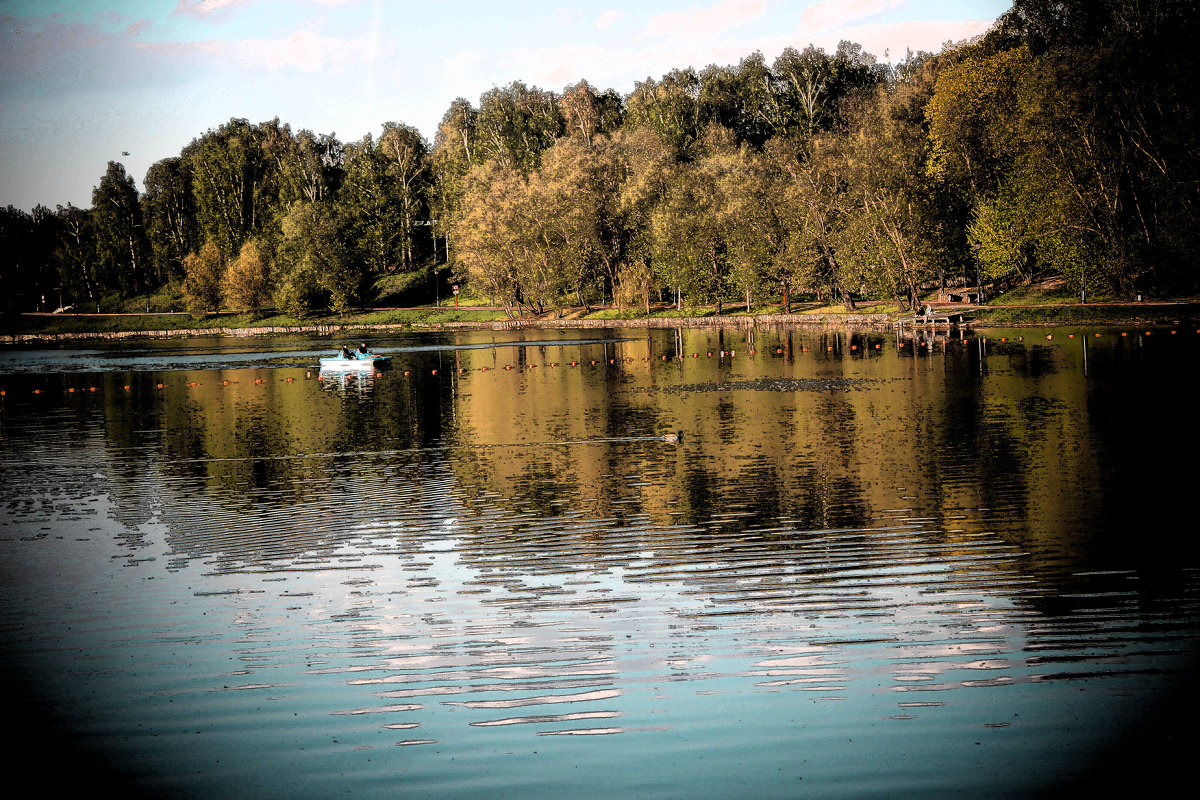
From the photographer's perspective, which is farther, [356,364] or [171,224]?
[171,224]

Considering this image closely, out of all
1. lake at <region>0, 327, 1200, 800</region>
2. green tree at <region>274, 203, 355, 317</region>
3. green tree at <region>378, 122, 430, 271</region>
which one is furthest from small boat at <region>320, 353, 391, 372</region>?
green tree at <region>378, 122, 430, 271</region>

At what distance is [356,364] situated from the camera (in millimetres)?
68125

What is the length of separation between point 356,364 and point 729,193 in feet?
158

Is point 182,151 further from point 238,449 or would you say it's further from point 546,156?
point 238,449

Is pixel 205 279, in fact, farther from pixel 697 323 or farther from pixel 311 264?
pixel 697 323

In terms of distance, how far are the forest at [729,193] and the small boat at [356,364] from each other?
43.5 m

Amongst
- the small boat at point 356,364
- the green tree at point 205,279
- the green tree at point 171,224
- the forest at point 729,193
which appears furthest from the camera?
the green tree at point 171,224

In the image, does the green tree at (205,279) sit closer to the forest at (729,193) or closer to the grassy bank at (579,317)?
the forest at (729,193)

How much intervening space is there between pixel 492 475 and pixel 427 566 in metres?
9.40

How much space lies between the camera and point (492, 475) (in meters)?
26.8

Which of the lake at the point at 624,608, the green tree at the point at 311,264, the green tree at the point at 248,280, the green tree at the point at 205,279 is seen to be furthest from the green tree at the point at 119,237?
the lake at the point at 624,608

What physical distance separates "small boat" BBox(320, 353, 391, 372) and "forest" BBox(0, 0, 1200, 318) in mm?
43458

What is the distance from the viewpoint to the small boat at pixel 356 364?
67794 millimetres

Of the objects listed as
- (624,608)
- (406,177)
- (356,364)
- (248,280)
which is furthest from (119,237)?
(624,608)
